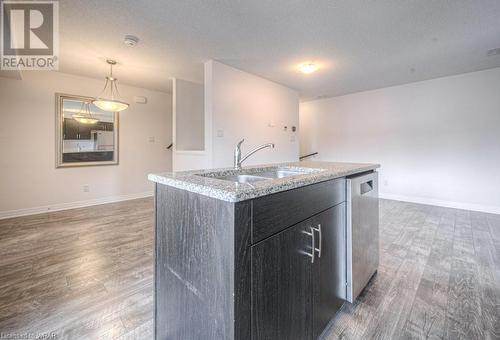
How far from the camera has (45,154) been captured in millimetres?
→ 3842

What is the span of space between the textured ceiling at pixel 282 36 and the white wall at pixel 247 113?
26 centimetres

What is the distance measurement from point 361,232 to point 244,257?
1.15 meters

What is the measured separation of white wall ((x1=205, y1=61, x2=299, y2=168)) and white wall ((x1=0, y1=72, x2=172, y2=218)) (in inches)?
94.5

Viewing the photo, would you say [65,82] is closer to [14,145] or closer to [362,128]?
[14,145]

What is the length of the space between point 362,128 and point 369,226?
4.14m

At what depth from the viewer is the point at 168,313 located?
3.59 feet

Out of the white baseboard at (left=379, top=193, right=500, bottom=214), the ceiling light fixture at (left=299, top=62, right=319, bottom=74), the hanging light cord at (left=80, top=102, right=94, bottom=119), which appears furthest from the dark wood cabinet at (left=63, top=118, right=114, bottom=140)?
the white baseboard at (left=379, top=193, right=500, bottom=214)

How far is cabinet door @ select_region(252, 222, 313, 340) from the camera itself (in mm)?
837

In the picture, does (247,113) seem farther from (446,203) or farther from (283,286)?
(446,203)

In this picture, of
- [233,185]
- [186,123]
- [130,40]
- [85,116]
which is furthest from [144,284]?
[85,116]

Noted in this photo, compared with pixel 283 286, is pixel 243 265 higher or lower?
higher

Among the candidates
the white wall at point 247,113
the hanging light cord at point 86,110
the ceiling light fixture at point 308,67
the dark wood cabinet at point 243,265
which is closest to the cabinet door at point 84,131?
the hanging light cord at point 86,110

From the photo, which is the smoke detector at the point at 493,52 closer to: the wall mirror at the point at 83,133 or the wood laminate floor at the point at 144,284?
the wood laminate floor at the point at 144,284

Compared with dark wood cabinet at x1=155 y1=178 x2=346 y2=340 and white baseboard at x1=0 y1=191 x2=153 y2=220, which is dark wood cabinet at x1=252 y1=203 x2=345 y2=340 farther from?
white baseboard at x1=0 y1=191 x2=153 y2=220
